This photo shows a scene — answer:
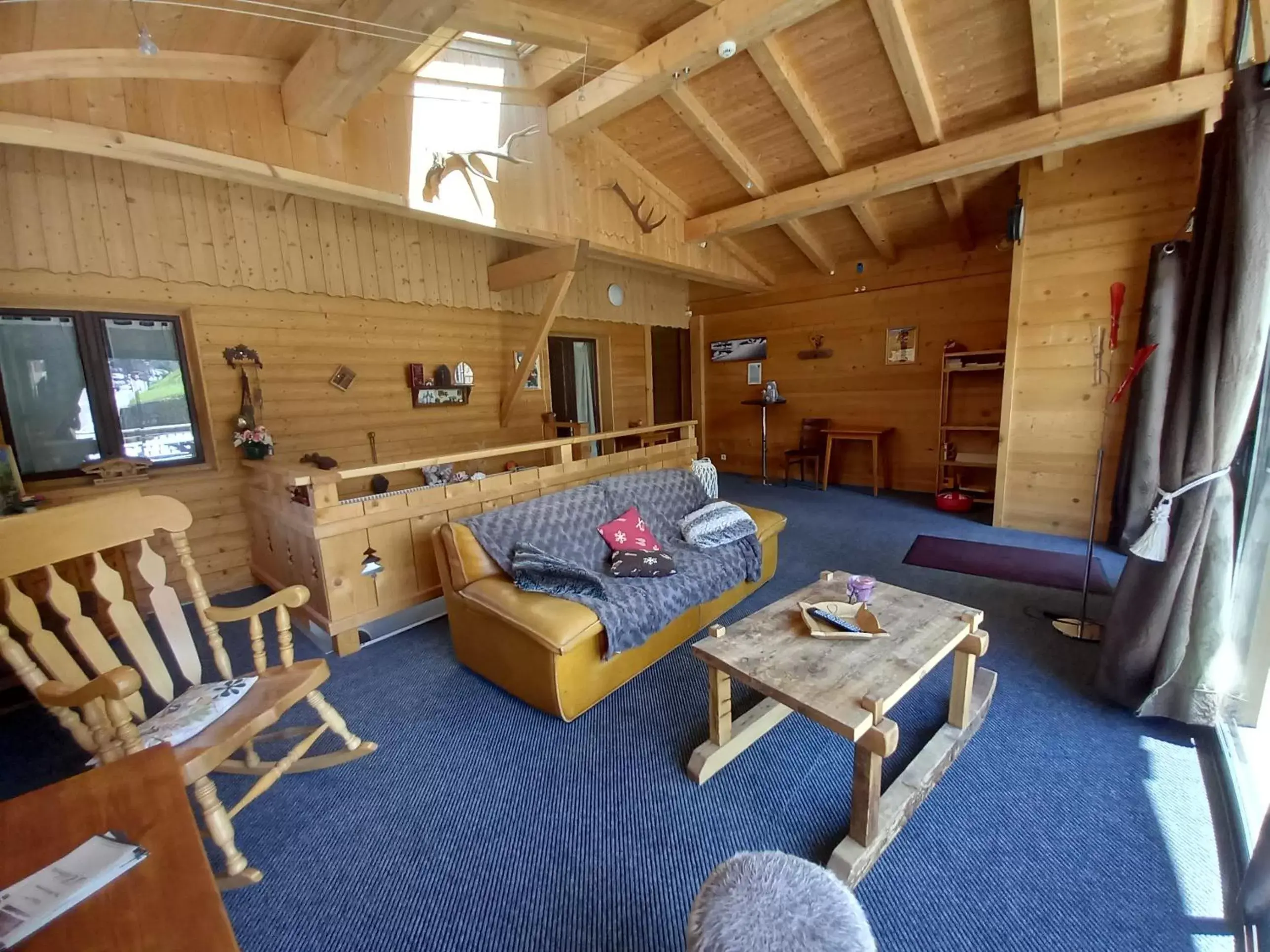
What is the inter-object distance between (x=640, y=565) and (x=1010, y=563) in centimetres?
277

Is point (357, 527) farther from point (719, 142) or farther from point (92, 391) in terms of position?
point (719, 142)

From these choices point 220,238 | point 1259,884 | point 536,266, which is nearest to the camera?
point 1259,884

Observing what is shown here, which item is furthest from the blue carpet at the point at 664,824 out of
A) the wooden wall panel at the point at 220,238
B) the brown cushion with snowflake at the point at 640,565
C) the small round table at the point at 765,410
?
the small round table at the point at 765,410

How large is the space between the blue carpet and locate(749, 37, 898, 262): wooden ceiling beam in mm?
3758

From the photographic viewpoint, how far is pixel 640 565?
101 inches

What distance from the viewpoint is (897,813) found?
1.54 m

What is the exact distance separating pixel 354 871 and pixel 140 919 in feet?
3.02

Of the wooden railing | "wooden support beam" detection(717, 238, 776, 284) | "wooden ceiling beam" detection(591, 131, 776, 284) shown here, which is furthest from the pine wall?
"wooden support beam" detection(717, 238, 776, 284)

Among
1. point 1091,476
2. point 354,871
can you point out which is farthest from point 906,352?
point 354,871

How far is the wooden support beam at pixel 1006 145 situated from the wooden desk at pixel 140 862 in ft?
15.9

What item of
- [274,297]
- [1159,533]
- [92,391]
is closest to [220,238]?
[274,297]

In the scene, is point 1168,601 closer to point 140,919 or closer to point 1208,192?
point 1208,192

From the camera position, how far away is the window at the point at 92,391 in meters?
3.01

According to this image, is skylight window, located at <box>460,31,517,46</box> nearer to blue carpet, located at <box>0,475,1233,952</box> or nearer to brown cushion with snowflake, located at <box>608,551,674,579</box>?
brown cushion with snowflake, located at <box>608,551,674,579</box>
